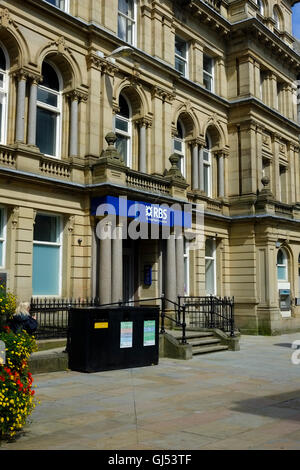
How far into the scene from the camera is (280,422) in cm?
789

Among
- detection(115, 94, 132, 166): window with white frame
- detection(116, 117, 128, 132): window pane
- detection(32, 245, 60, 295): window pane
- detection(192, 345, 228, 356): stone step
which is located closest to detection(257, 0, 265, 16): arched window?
detection(115, 94, 132, 166): window with white frame

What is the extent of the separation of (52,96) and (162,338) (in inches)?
361

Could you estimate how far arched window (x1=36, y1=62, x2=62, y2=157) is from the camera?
17703 mm

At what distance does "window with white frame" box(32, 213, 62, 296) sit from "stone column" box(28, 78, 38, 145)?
2.48 m

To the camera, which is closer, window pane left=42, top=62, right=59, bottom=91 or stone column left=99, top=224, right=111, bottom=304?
stone column left=99, top=224, right=111, bottom=304

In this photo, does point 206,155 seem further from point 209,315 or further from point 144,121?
point 209,315

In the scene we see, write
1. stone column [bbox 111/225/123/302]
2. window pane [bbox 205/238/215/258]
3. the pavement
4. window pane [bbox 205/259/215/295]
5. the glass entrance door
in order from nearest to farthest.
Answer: the pavement, stone column [bbox 111/225/123/302], the glass entrance door, window pane [bbox 205/259/215/295], window pane [bbox 205/238/215/258]

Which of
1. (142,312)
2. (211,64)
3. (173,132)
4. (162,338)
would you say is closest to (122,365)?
(142,312)

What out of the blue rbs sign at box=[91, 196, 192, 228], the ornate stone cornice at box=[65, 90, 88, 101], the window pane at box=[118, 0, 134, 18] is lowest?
the blue rbs sign at box=[91, 196, 192, 228]

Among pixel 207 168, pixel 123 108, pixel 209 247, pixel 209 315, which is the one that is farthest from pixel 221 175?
pixel 209 315

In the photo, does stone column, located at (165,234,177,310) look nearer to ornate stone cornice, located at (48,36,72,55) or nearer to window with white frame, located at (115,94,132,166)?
window with white frame, located at (115,94,132,166)

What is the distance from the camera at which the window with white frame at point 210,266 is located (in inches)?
1002

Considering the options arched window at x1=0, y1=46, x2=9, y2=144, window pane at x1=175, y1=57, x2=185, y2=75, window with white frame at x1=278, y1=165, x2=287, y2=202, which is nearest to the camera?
arched window at x1=0, y1=46, x2=9, y2=144
